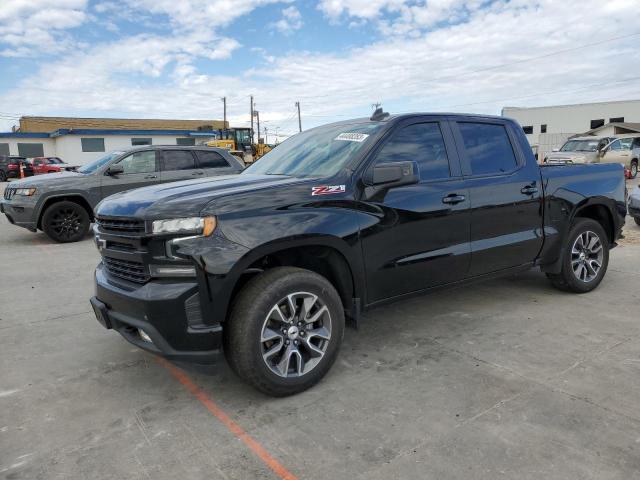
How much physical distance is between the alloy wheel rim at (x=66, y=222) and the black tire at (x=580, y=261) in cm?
801

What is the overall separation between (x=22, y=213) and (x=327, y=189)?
766 centimetres

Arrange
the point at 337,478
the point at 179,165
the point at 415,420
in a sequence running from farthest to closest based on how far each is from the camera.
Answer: the point at 179,165 → the point at 415,420 → the point at 337,478

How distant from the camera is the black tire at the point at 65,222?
29.5ft

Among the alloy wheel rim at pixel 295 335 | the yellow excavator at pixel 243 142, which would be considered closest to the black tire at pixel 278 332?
the alloy wheel rim at pixel 295 335

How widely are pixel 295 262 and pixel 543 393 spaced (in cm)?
181

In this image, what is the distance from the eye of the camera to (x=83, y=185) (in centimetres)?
920

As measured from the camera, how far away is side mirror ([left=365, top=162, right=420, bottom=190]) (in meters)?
3.36

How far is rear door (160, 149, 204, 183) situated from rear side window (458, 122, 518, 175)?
6786 millimetres

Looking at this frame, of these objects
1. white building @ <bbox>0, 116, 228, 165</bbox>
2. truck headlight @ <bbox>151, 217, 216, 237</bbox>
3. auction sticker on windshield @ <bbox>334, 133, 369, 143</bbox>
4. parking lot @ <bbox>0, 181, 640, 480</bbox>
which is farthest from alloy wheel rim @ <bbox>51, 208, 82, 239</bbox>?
white building @ <bbox>0, 116, 228, 165</bbox>

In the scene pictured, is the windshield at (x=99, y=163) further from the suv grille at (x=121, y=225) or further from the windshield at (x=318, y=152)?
the suv grille at (x=121, y=225)

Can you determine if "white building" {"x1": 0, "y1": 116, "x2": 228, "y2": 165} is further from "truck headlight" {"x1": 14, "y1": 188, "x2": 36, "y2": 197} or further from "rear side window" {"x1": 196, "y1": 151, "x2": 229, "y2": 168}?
"truck headlight" {"x1": 14, "y1": 188, "x2": 36, "y2": 197}

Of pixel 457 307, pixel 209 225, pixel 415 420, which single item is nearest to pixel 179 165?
pixel 457 307

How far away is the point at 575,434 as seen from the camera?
2729mm

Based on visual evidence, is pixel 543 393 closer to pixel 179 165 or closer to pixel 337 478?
pixel 337 478
